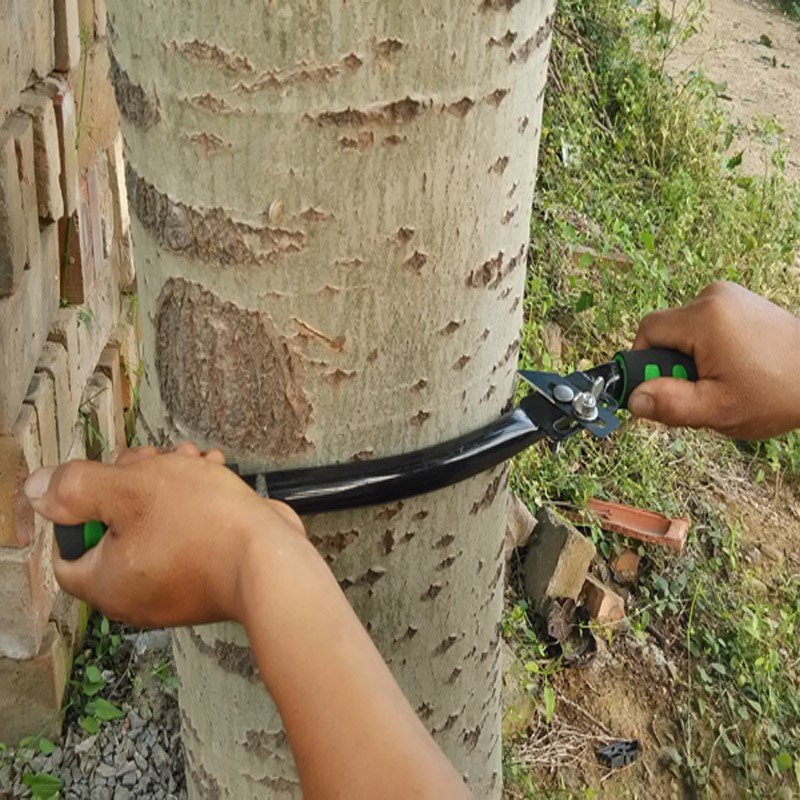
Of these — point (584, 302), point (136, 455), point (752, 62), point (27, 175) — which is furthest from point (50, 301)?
point (752, 62)

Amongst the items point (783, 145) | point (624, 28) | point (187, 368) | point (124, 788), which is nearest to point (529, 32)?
point (187, 368)

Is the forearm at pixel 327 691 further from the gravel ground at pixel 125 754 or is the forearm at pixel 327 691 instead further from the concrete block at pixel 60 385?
the gravel ground at pixel 125 754

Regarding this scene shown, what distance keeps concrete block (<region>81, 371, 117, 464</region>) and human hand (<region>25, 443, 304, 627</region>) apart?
121 cm

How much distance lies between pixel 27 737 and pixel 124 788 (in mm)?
221

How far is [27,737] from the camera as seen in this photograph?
6.48 ft

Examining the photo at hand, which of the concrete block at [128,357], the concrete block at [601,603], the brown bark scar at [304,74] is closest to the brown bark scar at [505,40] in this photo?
the brown bark scar at [304,74]

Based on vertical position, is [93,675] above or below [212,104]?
below

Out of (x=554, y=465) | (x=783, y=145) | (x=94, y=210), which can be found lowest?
(x=554, y=465)

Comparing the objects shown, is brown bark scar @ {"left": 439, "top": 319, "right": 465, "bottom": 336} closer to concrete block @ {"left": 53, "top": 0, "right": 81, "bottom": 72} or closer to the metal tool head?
the metal tool head

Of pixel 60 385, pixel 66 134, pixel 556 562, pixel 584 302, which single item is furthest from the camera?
pixel 584 302

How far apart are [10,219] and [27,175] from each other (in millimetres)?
109

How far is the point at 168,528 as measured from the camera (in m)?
0.81

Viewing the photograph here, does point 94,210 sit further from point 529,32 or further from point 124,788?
point 529,32

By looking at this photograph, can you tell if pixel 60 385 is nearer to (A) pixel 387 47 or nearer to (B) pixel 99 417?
(B) pixel 99 417
